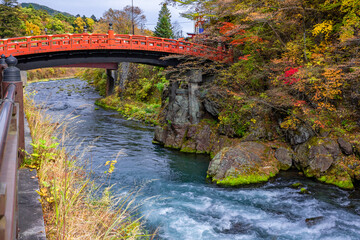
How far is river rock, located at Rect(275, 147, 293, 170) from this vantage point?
1320 cm

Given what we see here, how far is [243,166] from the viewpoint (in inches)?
485

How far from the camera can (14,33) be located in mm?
39656

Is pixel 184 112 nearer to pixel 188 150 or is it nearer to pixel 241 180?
pixel 188 150

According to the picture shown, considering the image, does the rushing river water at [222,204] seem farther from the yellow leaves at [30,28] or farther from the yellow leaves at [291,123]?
the yellow leaves at [30,28]

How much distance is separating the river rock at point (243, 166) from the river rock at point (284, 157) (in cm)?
22

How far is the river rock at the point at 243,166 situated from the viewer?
11930 millimetres

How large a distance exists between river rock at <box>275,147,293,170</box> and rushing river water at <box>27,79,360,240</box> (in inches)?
19.1

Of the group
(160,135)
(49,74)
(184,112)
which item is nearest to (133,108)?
(160,135)

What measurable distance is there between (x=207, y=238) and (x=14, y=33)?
43.3 metres

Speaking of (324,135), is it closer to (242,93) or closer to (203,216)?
(242,93)

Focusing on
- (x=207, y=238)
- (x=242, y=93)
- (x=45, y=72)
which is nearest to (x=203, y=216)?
(x=207, y=238)

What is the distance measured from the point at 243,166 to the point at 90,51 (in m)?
11.7

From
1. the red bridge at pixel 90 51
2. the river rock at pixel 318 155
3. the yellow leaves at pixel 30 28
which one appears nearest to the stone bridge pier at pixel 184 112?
the red bridge at pixel 90 51

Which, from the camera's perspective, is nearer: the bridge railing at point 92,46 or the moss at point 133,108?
the bridge railing at point 92,46
